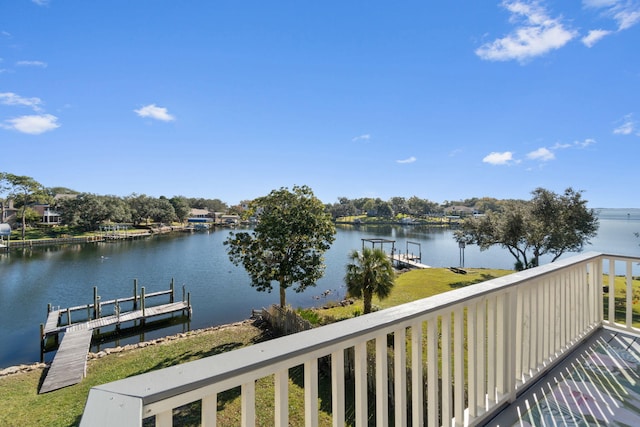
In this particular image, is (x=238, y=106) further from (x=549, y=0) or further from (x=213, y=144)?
(x=549, y=0)

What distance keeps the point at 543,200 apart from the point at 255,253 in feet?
50.7

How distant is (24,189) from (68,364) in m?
42.4

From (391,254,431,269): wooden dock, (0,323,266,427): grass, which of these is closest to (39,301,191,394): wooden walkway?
(0,323,266,427): grass

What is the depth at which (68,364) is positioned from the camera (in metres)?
8.26

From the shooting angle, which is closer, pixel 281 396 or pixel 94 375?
pixel 281 396

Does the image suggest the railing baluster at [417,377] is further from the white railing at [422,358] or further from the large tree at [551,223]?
the large tree at [551,223]

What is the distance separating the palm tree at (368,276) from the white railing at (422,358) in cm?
667

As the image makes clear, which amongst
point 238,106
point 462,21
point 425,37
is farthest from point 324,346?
point 238,106

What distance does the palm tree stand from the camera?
9.48 meters

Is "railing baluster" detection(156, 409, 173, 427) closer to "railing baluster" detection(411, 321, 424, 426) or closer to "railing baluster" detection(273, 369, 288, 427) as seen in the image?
"railing baluster" detection(273, 369, 288, 427)

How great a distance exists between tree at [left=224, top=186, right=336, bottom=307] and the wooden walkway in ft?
16.5

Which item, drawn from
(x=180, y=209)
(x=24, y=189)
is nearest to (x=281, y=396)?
(x=24, y=189)

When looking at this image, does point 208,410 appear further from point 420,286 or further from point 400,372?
point 420,286

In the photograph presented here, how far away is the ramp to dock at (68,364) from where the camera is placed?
7.47 m
